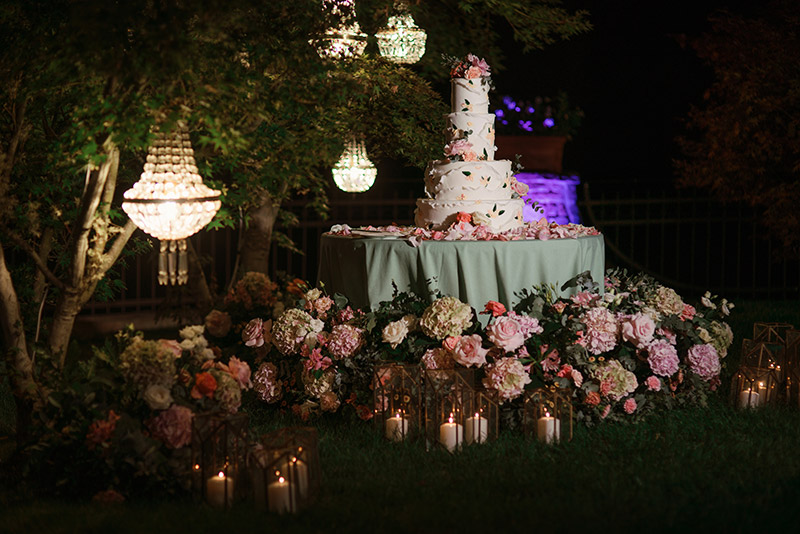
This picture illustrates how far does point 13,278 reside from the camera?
23.3ft

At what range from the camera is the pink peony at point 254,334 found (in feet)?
23.1

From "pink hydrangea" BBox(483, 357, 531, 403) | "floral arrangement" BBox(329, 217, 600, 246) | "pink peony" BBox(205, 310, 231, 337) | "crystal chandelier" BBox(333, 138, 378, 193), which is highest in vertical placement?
"crystal chandelier" BBox(333, 138, 378, 193)

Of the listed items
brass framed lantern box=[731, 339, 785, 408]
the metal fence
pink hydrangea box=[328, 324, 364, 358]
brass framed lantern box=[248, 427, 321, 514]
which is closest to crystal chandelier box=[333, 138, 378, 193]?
pink hydrangea box=[328, 324, 364, 358]

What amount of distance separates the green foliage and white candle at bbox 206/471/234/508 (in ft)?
29.3

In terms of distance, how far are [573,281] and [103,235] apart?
3.04 metres

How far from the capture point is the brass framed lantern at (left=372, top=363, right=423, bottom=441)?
6.19 metres

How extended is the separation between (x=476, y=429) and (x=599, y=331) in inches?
39.9

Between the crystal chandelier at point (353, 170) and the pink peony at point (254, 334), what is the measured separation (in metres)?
2.87

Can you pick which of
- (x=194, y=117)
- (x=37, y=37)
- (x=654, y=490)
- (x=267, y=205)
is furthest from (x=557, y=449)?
(x=267, y=205)

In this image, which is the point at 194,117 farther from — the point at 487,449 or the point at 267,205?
the point at 267,205

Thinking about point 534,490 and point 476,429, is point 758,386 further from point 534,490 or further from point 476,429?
point 534,490

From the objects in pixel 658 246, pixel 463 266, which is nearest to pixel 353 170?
pixel 463 266

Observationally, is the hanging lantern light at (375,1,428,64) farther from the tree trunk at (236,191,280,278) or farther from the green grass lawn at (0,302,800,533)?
the tree trunk at (236,191,280,278)

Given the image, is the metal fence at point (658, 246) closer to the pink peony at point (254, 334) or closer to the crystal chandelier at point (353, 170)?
the crystal chandelier at point (353, 170)
